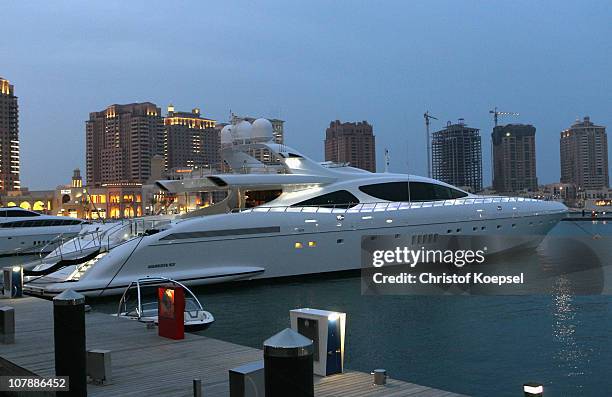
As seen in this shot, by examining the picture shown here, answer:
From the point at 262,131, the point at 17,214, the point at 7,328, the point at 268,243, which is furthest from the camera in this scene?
the point at 17,214

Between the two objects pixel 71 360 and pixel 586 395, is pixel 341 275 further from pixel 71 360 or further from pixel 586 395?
pixel 71 360

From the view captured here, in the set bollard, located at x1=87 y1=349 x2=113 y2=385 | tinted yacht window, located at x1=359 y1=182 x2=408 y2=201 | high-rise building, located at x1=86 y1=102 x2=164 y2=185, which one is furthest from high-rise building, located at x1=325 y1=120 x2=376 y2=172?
bollard, located at x1=87 y1=349 x2=113 y2=385

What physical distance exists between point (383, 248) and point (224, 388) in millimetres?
17076

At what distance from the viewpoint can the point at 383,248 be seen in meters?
24.5

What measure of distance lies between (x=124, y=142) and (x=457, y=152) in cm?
9554

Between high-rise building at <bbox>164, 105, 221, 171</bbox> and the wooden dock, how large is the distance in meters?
172

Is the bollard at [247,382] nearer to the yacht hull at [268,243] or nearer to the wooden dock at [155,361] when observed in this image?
the wooden dock at [155,361]

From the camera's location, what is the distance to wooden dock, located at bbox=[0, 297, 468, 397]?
306 inches

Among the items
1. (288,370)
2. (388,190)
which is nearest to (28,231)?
(388,190)

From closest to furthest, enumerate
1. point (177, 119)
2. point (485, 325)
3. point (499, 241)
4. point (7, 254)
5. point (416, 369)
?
1. point (416, 369)
2. point (485, 325)
3. point (499, 241)
4. point (7, 254)
5. point (177, 119)

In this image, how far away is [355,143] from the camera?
130875 mm

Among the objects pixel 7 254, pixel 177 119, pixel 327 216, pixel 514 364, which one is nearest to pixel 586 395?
pixel 514 364

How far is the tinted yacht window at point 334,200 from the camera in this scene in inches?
952

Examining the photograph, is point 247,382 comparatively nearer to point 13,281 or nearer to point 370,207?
point 13,281
